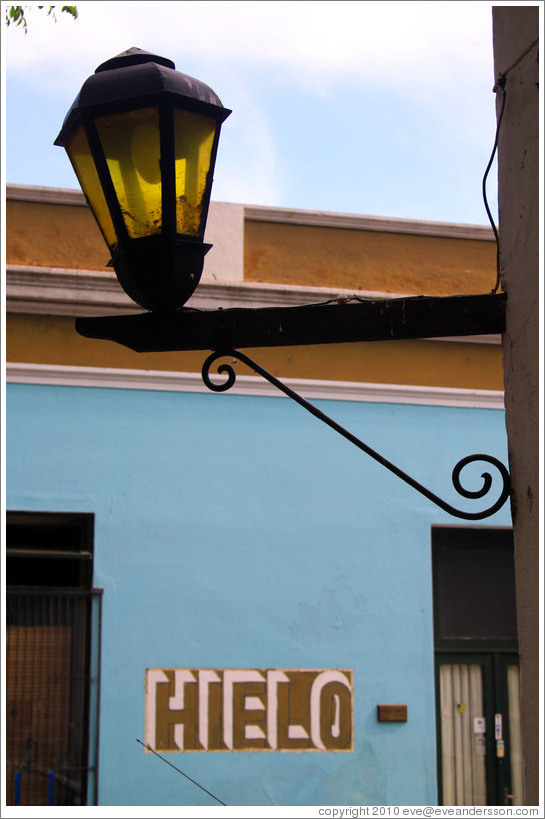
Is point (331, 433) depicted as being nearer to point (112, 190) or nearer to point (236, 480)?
point (236, 480)

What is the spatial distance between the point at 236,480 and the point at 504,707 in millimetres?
2714

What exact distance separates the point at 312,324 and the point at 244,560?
4778 millimetres

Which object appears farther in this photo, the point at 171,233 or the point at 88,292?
the point at 88,292

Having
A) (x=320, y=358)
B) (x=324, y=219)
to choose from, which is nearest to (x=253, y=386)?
(x=320, y=358)

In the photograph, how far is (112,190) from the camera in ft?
8.64

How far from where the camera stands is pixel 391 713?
724 cm

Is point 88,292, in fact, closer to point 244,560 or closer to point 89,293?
point 89,293

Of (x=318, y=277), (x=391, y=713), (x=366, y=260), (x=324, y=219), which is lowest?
(x=391, y=713)

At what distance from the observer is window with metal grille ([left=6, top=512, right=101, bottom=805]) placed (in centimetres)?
674

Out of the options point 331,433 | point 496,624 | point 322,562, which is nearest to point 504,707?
point 496,624

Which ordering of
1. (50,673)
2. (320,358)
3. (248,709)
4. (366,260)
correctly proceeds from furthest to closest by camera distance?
(366,260) → (320,358) → (248,709) → (50,673)

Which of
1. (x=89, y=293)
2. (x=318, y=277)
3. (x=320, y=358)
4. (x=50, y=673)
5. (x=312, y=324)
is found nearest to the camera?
(x=312, y=324)

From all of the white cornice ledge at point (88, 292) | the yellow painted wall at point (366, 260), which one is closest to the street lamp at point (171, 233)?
the white cornice ledge at point (88, 292)

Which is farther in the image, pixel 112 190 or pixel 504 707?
pixel 504 707
